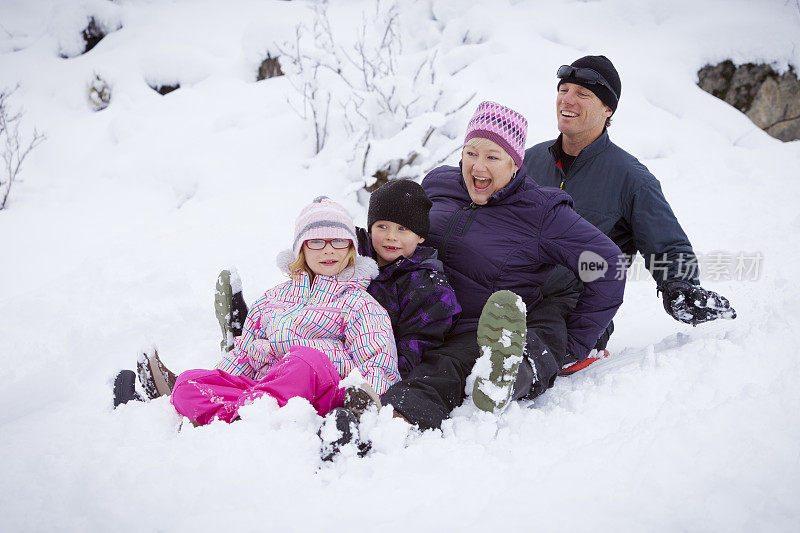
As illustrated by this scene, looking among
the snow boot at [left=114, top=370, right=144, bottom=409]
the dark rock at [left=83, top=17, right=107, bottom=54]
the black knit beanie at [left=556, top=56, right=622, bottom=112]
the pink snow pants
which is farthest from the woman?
the dark rock at [left=83, top=17, right=107, bottom=54]

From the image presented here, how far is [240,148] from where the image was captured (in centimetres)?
552

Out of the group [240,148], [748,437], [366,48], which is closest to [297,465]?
[748,437]

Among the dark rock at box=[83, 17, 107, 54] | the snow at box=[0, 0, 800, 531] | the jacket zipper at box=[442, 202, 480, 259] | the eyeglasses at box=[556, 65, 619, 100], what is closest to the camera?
the snow at box=[0, 0, 800, 531]

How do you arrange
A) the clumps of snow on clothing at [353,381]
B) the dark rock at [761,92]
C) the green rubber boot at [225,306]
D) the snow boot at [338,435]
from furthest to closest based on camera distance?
the dark rock at [761,92] < the green rubber boot at [225,306] < the clumps of snow on clothing at [353,381] < the snow boot at [338,435]

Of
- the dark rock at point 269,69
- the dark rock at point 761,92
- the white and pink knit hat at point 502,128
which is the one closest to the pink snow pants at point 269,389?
the white and pink knit hat at point 502,128

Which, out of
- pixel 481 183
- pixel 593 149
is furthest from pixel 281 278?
pixel 593 149

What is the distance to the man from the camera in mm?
2328

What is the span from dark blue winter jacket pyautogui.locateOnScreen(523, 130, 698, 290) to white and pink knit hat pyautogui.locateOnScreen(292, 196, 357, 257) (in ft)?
3.66

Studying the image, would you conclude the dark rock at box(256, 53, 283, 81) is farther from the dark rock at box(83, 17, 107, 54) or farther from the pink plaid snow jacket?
the pink plaid snow jacket

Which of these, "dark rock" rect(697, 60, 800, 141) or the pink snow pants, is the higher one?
"dark rock" rect(697, 60, 800, 141)

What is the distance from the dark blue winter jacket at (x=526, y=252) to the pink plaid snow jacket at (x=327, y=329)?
1.45 feet

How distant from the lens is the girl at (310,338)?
165cm

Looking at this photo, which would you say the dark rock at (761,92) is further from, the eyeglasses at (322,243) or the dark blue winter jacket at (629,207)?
the eyeglasses at (322,243)

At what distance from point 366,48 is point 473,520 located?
6.61 m
